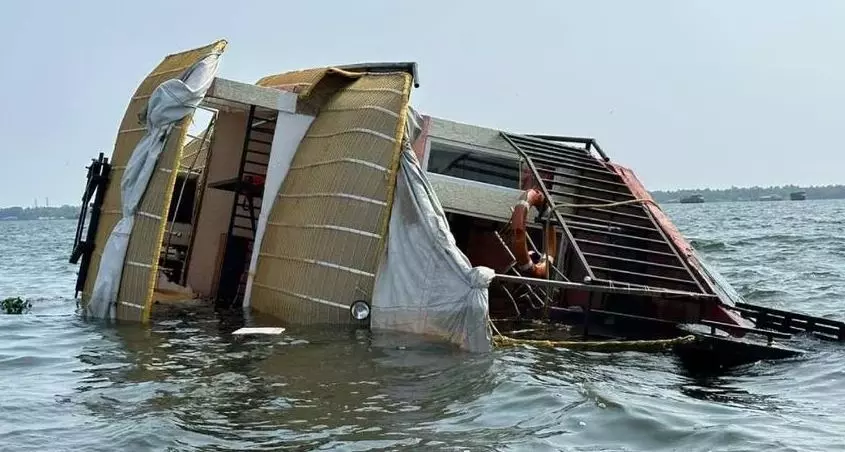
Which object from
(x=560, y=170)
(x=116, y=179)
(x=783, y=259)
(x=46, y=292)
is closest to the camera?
(x=116, y=179)

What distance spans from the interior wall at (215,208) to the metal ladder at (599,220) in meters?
5.52

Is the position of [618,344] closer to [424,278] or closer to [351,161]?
[424,278]

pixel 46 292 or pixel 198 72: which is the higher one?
pixel 198 72

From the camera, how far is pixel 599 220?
14078 millimetres

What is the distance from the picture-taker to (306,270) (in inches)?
505

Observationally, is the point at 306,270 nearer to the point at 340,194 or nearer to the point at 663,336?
the point at 340,194

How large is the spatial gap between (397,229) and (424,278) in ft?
3.04

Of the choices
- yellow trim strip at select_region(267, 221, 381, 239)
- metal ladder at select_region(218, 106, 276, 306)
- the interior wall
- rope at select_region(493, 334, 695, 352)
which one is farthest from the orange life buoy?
the interior wall

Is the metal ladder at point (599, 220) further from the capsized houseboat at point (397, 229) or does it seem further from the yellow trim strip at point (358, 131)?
the yellow trim strip at point (358, 131)

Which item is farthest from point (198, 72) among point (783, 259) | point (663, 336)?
point (783, 259)

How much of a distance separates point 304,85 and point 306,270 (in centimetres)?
374

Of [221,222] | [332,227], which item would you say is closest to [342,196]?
[332,227]

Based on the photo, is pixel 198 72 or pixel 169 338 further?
pixel 198 72

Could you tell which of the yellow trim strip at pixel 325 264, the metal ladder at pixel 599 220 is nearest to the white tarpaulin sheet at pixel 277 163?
the yellow trim strip at pixel 325 264
